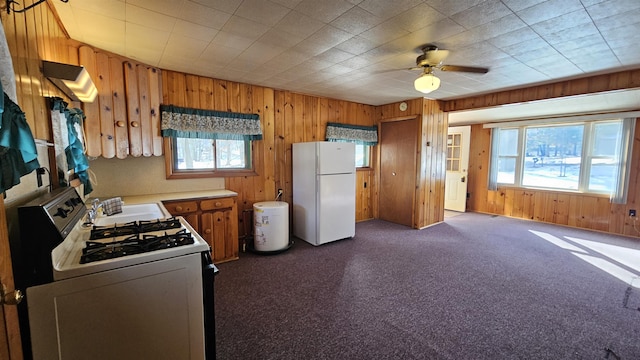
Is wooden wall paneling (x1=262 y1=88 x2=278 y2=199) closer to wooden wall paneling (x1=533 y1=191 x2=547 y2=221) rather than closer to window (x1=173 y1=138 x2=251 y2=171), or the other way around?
window (x1=173 y1=138 x2=251 y2=171)

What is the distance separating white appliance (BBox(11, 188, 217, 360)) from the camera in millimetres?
1065

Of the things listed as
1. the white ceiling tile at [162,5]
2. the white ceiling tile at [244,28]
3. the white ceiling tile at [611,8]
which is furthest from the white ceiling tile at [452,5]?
the white ceiling tile at [162,5]

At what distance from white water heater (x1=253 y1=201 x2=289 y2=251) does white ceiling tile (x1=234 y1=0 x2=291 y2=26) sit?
7.31 feet

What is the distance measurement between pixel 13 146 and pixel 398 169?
4957mm

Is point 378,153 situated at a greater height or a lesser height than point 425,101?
lesser

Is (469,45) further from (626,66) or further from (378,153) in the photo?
(378,153)

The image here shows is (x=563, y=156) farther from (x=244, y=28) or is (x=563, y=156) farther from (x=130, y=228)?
(x=130, y=228)

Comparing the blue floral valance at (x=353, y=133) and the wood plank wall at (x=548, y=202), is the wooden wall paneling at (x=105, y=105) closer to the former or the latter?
the blue floral valance at (x=353, y=133)

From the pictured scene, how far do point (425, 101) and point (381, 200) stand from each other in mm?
2075

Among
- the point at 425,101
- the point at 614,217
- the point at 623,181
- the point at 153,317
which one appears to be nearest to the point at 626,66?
the point at 425,101

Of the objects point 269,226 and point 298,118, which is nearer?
point 269,226

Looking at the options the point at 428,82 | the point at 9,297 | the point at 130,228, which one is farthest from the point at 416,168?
the point at 9,297

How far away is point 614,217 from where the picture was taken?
474 centimetres

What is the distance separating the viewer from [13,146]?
0.85 meters
